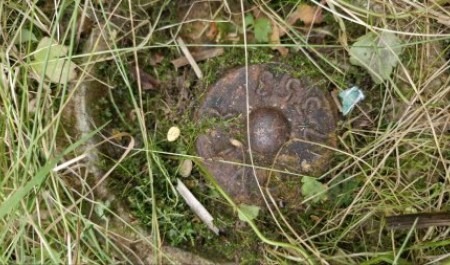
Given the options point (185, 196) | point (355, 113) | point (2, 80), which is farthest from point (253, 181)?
point (2, 80)

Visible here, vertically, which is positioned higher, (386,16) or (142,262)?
(386,16)

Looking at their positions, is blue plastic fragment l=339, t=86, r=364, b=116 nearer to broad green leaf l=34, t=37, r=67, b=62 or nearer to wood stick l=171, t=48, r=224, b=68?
wood stick l=171, t=48, r=224, b=68

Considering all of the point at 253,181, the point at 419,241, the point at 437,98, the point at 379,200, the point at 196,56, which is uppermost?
the point at 196,56

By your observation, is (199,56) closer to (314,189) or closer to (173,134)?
(173,134)

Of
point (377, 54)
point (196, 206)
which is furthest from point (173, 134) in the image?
point (377, 54)

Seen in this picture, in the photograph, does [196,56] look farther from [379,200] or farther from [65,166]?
[379,200]

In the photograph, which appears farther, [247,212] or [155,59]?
[155,59]

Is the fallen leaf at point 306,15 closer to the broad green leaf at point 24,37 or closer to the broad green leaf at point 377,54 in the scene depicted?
the broad green leaf at point 377,54

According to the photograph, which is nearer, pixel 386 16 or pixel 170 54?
pixel 386 16
